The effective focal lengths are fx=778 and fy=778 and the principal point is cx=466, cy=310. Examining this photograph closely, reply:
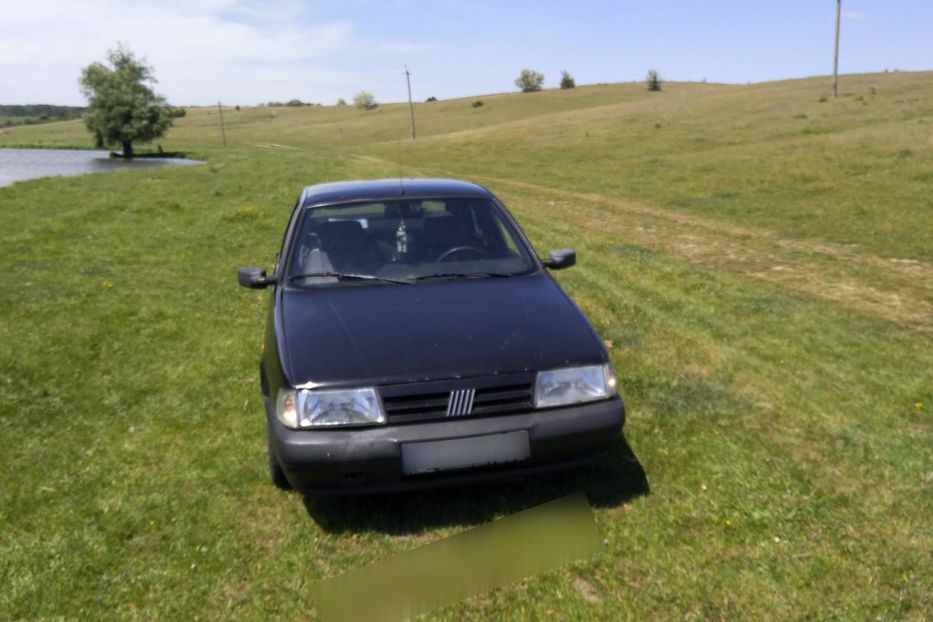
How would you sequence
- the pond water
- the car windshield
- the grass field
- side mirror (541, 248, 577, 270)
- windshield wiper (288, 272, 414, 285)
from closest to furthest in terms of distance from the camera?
the grass field
windshield wiper (288, 272, 414, 285)
the car windshield
side mirror (541, 248, 577, 270)
the pond water

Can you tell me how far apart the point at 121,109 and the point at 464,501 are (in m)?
74.7

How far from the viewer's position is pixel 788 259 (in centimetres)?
1060

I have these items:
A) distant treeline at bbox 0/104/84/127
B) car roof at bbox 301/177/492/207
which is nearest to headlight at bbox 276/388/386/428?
car roof at bbox 301/177/492/207

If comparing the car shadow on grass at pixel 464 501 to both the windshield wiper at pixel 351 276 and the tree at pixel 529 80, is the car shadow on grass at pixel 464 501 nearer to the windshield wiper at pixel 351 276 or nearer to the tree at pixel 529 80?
the windshield wiper at pixel 351 276

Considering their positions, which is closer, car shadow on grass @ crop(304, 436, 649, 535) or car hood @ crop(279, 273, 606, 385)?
car hood @ crop(279, 273, 606, 385)

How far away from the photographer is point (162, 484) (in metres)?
4.11

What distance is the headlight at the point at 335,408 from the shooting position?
3.35 meters

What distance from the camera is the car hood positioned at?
11.3 feet

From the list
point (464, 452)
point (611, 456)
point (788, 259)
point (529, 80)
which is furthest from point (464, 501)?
point (529, 80)

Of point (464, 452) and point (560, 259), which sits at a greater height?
point (560, 259)

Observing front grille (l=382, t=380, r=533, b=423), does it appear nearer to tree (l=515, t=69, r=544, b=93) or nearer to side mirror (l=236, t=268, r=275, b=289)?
side mirror (l=236, t=268, r=275, b=289)

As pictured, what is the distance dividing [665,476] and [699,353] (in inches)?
89.5

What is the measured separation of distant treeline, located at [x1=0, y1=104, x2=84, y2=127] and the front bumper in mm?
163616

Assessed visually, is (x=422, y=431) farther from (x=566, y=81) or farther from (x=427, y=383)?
(x=566, y=81)
